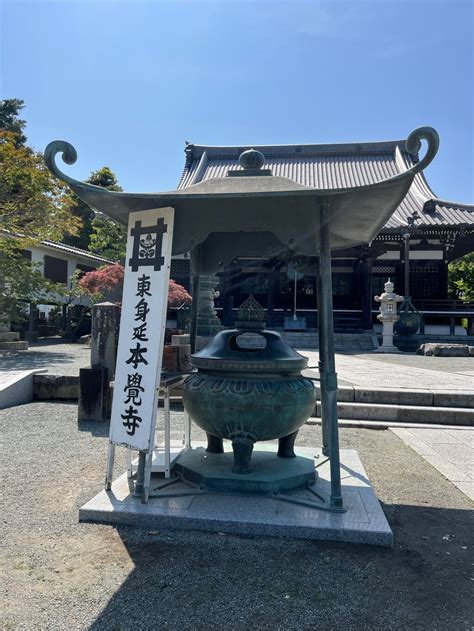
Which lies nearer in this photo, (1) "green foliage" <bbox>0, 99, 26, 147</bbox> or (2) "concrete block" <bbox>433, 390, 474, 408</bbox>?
(2) "concrete block" <bbox>433, 390, 474, 408</bbox>

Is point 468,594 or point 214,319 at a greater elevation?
point 214,319

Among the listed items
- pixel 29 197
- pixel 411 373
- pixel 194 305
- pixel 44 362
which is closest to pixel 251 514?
pixel 194 305

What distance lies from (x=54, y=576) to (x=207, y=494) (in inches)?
49.8

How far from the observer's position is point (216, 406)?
3.47 metres

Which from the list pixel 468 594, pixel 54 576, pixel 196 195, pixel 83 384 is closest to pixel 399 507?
pixel 468 594

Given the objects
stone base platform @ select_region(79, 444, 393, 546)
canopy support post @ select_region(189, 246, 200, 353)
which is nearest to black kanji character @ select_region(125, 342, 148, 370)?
stone base platform @ select_region(79, 444, 393, 546)

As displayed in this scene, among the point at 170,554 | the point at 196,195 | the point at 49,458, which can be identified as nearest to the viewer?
the point at 170,554

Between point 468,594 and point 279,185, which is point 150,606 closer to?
point 468,594

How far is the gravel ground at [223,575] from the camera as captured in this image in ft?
7.17

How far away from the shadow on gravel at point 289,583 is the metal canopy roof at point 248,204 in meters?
2.15

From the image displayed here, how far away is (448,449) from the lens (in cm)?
551

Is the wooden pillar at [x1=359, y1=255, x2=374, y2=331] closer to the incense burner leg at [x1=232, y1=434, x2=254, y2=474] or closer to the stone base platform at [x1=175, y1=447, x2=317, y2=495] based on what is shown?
the stone base platform at [x1=175, y1=447, x2=317, y2=495]

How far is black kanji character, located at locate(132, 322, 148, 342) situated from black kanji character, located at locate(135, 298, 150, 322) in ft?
0.19

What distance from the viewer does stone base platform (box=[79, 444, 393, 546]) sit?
2.99 meters
